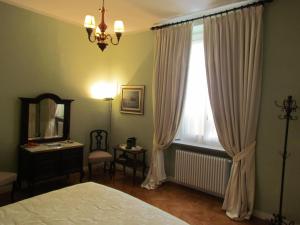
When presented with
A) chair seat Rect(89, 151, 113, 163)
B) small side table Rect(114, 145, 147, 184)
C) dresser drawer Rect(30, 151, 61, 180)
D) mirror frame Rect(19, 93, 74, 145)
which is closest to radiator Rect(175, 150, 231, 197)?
small side table Rect(114, 145, 147, 184)

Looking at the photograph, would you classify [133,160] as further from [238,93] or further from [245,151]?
[238,93]

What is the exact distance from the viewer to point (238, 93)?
2893mm

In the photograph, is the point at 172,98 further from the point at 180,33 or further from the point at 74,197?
the point at 74,197

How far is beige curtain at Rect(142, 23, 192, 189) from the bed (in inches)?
74.8

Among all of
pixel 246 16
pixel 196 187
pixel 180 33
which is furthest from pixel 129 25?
pixel 196 187

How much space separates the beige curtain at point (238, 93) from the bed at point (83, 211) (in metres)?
1.66

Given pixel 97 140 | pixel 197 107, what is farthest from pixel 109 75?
pixel 197 107

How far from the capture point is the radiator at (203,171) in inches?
124

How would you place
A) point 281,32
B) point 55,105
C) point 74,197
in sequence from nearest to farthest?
point 74,197, point 281,32, point 55,105

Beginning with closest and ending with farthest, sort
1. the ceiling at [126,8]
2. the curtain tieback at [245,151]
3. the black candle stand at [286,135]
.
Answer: the black candle stand at [286,135]
the curtain tieback at [245,151]
the ceiling at [126,8]

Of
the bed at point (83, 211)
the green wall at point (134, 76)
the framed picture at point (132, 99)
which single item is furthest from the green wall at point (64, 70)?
the bed at point (83, 211)

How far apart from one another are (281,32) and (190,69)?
137 centimetres

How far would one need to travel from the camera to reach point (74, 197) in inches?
71.1

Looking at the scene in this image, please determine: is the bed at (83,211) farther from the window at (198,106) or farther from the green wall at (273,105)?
the window at (198,106)
